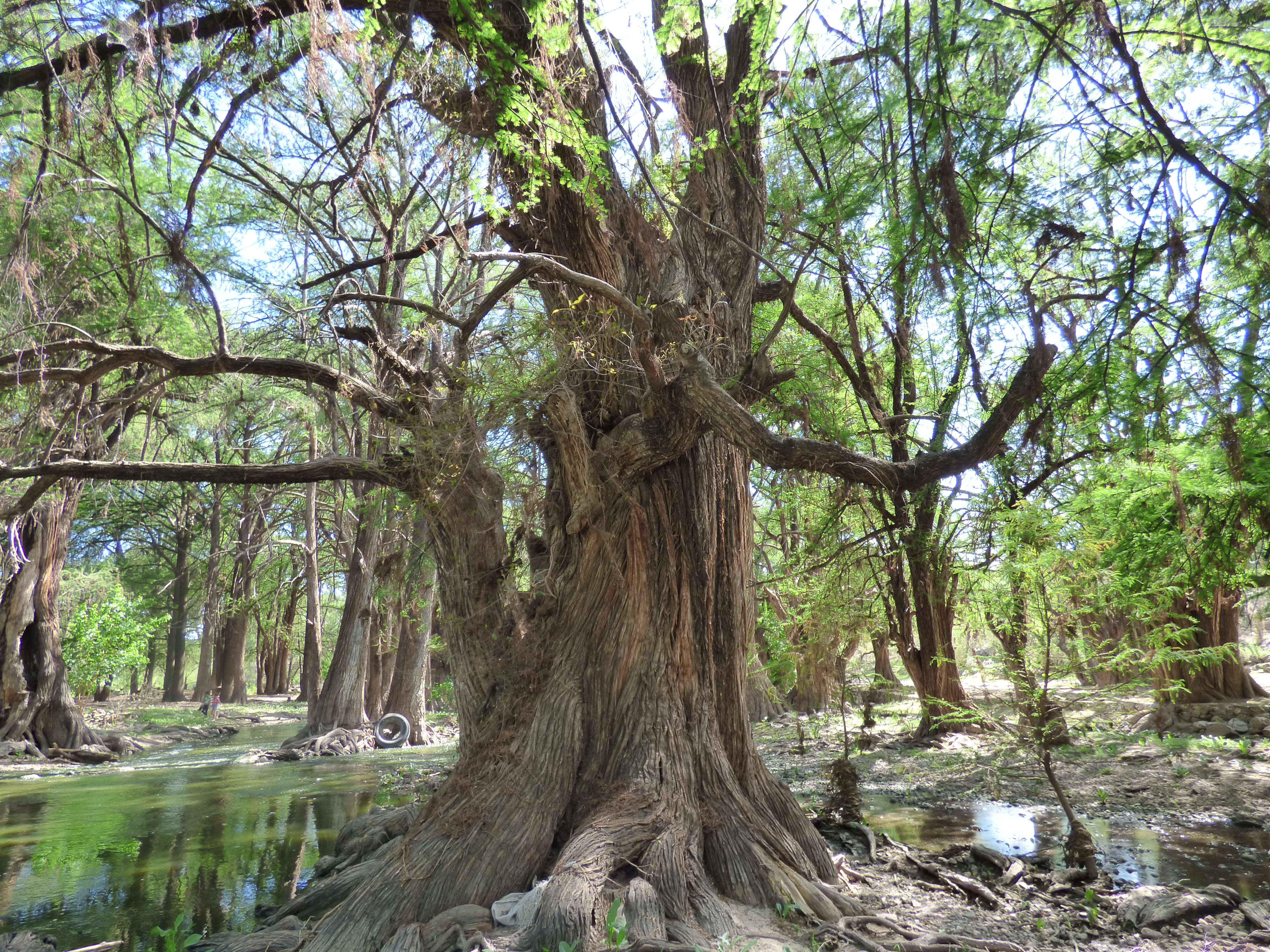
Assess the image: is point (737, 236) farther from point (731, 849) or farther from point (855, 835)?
point (855, 835)

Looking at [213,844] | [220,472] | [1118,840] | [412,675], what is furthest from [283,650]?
[1118,840]

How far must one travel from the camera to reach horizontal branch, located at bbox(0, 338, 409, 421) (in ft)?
18.2

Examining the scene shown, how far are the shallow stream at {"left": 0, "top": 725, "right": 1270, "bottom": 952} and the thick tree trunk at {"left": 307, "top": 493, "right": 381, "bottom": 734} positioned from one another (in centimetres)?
377

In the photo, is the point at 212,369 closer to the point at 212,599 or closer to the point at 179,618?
the point at 212,599

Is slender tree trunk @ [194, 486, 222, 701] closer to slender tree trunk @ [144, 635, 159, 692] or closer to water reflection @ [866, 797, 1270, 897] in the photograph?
slender tree trunk @ [144, 635, 159, 692]

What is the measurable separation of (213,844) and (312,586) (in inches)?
403

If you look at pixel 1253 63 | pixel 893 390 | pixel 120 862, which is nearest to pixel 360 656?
pixel 120 862

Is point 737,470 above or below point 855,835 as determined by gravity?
above

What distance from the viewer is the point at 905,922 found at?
4.59 metres

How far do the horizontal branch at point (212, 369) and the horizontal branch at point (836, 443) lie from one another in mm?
2154

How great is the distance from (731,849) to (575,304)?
12.4 ft

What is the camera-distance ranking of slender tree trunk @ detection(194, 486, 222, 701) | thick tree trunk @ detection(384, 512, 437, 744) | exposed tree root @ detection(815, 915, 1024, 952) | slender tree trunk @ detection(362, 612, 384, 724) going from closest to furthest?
exposed tree root @ detection(815, 915, 1024, 952), thick tree trunk @ detection(384, 512, 437, 744), slender tree trunk @ detection(362, 612, 384, 724), slender tree trunk @ detection(194, 486, 222, 701)

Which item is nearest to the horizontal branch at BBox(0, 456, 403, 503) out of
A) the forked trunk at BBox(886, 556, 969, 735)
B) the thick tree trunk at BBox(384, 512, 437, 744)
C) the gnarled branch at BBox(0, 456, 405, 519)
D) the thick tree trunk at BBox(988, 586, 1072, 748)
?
the gnarled branch at BBox(0, 456, 405, 519)

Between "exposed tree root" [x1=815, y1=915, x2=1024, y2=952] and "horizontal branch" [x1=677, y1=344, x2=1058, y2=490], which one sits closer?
"exposed tree root" [x1=815, y1=915, x2=1024, y2=952]
